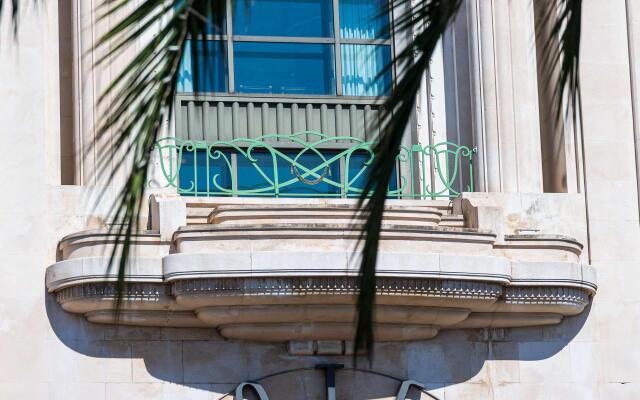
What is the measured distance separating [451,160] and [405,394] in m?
3.18

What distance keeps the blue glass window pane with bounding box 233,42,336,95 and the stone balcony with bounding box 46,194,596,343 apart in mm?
1984

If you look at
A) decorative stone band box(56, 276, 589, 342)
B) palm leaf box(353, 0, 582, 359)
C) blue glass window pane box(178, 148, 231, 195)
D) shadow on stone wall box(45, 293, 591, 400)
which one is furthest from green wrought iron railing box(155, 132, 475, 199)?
palm leaf box(353, 0, 582, 359)

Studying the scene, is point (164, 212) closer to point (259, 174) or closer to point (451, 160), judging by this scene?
point (259, 174)

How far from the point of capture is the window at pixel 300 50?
2084 cm

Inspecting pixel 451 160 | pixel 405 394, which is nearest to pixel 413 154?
pixel 451 160

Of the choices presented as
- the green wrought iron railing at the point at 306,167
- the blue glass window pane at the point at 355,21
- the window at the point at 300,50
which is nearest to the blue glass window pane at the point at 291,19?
the window at the point at 300,50

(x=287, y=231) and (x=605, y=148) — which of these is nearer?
(x=287, y=231)

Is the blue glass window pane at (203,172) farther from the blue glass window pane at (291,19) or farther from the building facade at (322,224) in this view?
the blue glass window pane at (291,19)

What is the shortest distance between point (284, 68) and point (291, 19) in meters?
0.64

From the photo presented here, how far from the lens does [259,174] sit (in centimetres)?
2052

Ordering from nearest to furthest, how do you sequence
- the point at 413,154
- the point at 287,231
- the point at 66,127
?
the point at 287,231, the point at 66,127, the point at 413,154

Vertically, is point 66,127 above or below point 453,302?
above

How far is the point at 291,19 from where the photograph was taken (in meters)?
21.1

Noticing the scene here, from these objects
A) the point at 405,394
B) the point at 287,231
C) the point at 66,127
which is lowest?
the point at 405,394
